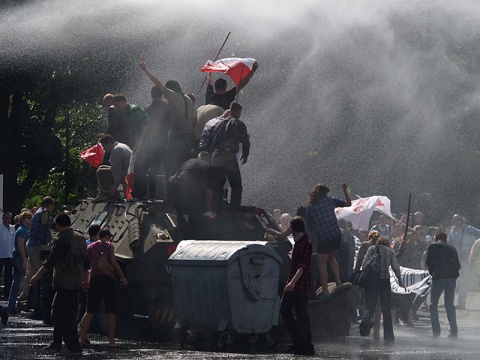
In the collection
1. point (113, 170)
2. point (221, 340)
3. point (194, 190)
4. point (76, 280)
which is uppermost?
point (113, 170)

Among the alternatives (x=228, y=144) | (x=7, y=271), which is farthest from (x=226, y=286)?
(x=7, y=271)

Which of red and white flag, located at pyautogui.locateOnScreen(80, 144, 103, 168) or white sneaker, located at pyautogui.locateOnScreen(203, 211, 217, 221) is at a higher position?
red and white flag, located at pyautogui.locateOnScreen(80, 144, 103, 168)

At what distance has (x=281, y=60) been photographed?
33656 millimetres

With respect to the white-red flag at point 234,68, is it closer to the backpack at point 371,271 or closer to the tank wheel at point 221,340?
the backpack at point 371,271

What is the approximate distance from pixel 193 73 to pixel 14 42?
876 cm

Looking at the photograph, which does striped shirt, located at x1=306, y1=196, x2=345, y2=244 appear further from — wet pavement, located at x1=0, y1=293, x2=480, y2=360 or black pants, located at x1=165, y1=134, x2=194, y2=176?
black pants, located at x1=165, y1=134, x2=194, y2=176

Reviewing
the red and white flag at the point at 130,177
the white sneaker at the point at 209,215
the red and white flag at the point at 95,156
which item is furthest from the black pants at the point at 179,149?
the red and white flag at the point at 95,156

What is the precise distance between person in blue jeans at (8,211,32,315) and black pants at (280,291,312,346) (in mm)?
7812

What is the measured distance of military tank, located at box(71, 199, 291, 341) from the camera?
58.3ft

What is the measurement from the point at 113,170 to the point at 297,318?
4.74 m

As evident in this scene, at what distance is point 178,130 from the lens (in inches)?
773

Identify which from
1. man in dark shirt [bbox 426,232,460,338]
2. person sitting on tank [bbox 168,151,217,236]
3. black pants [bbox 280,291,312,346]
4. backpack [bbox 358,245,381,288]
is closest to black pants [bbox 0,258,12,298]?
person sitting on tank [bbox 168,151,217,236]

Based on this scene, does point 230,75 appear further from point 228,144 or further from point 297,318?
point 297,318

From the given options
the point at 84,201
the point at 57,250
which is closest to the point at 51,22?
the point at 84,201
